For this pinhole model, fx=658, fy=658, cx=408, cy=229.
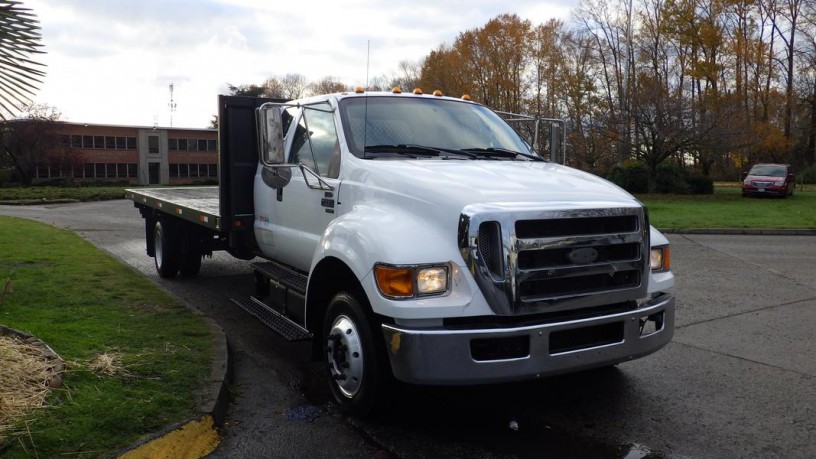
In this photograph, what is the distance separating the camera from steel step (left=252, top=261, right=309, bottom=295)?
5.44m

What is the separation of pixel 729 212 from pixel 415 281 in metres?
22.0

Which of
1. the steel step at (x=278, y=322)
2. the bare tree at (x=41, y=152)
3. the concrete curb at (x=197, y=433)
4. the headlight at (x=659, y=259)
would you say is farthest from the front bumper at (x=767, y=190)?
Result: the bare tree at (x=41, y=152)

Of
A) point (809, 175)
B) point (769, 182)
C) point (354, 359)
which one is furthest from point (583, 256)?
point (809, 175)

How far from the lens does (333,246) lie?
4.47m

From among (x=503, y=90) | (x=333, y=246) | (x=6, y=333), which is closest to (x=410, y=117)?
(x=333, y=246)

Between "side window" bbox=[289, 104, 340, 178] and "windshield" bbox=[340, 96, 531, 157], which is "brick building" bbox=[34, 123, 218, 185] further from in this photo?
"windshield" bbox=[340, 96, 531, 157]

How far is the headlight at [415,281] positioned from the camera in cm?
387

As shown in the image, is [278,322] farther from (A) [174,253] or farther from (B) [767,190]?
(B) [767,190]

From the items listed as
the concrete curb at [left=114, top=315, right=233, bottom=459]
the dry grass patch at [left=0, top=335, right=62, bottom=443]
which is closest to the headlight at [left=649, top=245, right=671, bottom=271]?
the concrete curb at [left=114, top=315, right=233, bottom=459]

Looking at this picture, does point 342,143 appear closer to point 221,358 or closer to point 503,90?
point 221,358

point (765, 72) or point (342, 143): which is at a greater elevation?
point (765, 72)

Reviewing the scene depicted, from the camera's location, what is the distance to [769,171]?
1233 inches

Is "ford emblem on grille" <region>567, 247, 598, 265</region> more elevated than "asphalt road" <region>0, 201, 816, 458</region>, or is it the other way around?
"ford emblem on grille" <region>567, 247, 598, 265</region>

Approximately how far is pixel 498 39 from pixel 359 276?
49.0 m
